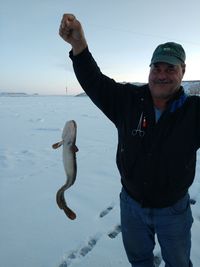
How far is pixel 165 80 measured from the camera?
7.79ft

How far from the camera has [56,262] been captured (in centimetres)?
329

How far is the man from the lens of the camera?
2350 mm

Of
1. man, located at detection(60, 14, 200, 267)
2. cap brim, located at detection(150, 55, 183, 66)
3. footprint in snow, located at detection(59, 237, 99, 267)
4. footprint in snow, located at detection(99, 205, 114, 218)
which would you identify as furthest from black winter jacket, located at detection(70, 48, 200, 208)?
footprint in snow, located at detection(99, 205, 114, 218)

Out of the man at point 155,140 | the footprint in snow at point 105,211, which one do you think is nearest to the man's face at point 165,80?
the man at point 155,140

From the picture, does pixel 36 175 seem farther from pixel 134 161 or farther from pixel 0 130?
pixel 0 130

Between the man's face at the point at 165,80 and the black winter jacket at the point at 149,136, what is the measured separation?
82 millimetres

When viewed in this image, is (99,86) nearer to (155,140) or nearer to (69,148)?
(155,140)

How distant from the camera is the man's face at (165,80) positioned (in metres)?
2.38

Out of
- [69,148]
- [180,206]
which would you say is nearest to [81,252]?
[180,206]

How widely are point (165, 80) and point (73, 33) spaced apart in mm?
846

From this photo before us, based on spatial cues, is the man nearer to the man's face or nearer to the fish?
the man's face

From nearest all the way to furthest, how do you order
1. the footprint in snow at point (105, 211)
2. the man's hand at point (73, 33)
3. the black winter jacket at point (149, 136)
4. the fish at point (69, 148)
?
the fish at point (69, 148), the man's hand at point (73, 33), the black winter jacket at point (149, 136), the footprint in snow at point (105, 211)

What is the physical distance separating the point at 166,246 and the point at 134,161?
2.63 ft

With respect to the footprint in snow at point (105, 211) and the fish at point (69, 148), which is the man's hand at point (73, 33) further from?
the footprint in snow at point (105, 211)
